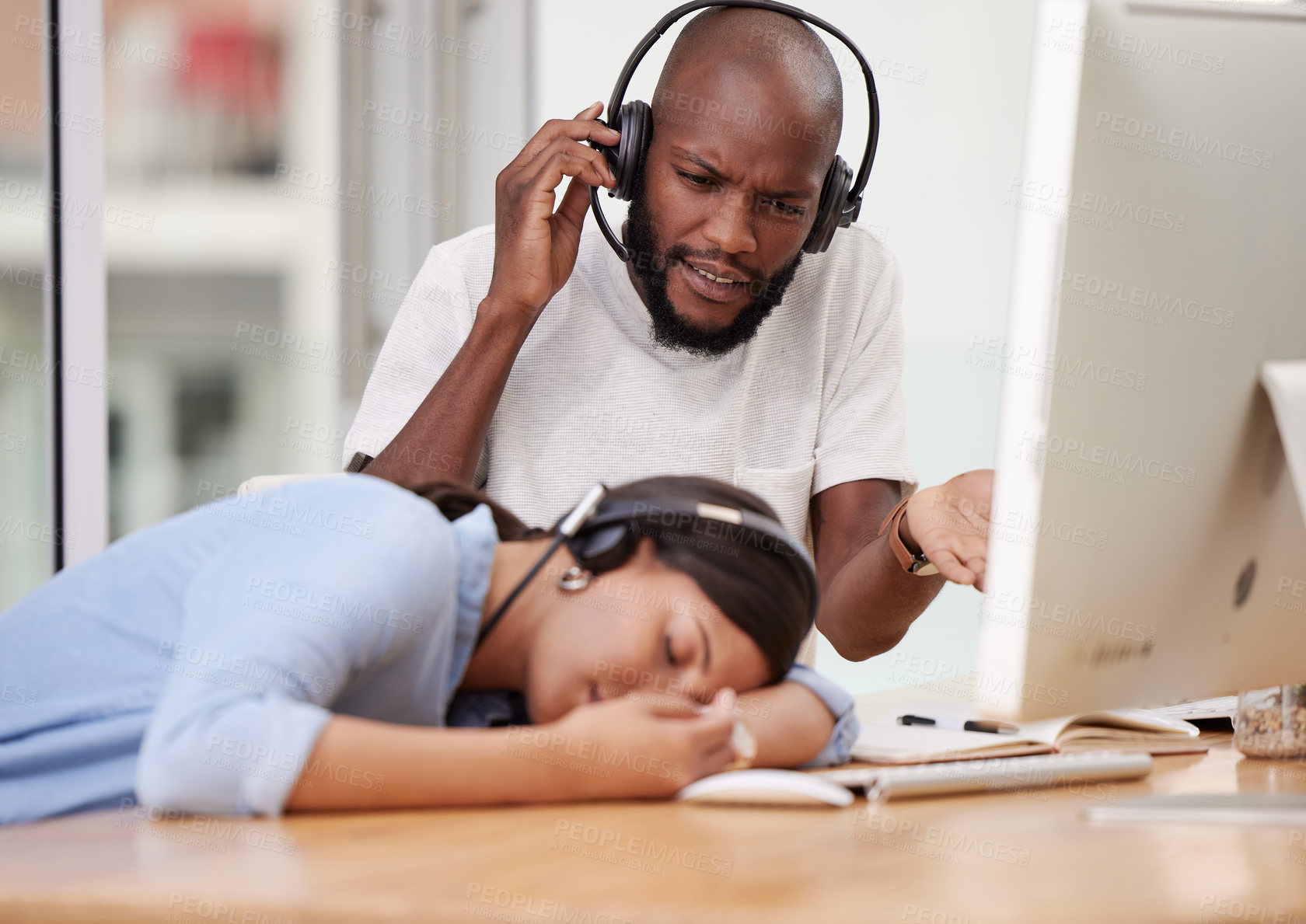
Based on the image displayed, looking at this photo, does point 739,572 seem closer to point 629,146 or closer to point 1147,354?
point 1147,354

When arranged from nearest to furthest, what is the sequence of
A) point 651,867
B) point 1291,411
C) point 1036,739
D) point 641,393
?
point 651,867, point 1291,411, point 1036,739, point 641,393

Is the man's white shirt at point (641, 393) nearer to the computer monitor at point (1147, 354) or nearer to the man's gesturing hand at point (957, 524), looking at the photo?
the man's gesturing hand at point (957, 524)

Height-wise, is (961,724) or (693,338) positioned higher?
(693,338)

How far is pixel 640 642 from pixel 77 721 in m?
0.38

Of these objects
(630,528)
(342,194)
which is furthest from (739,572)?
(342,194)

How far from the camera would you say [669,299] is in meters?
1.48

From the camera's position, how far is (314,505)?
785 mm

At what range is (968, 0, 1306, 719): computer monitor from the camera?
603 mm

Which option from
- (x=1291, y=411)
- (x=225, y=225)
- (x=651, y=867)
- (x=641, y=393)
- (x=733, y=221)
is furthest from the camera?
(x=225, y=225)

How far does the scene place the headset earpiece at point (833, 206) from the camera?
56.0 inches

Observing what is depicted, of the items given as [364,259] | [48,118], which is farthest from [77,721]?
[364,259]

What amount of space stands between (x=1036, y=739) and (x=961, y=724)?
0.43ft

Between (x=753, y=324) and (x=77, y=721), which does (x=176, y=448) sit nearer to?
(x=753, y=324)

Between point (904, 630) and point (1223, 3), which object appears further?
point (904, 630)
